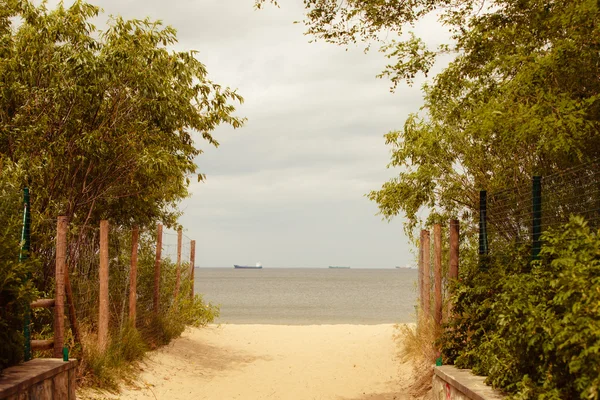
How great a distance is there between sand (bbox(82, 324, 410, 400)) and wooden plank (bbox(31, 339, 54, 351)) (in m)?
1.62

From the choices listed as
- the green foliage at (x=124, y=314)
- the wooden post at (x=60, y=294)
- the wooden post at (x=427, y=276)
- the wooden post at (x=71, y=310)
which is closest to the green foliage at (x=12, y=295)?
the wooden post at (x=60, y=294)

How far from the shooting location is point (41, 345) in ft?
26.5

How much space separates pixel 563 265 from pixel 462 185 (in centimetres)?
920

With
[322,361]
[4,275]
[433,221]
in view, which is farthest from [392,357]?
[4,275]

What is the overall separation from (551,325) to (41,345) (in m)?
6.11

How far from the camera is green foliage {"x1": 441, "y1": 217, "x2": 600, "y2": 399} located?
4598 mm

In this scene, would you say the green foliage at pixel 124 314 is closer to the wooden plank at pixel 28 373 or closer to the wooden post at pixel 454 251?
the wooden plank at pixel 28 373

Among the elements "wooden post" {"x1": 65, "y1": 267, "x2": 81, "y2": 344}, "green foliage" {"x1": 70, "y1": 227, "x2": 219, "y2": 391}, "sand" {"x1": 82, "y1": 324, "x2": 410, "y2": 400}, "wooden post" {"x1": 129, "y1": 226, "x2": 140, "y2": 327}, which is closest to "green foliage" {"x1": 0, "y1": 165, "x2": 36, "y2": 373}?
"wooden post" {"x1": 65, "y1": 267, "x2": 81, "y2": 344}

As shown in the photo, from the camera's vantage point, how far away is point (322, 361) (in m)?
13.6

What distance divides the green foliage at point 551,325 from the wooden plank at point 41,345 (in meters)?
5.26

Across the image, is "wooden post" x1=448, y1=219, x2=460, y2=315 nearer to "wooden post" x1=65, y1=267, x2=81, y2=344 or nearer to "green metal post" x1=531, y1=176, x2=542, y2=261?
"green metal post" x1=531, y1=176, x2=542, y2=261

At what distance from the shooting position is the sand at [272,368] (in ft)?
35.0

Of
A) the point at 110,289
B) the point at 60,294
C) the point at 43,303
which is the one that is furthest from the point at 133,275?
the point at 43,303

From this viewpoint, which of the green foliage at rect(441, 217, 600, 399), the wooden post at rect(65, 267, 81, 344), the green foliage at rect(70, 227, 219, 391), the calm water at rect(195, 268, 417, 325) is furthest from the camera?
the calm water at rect(195, 268, 417, 325)
